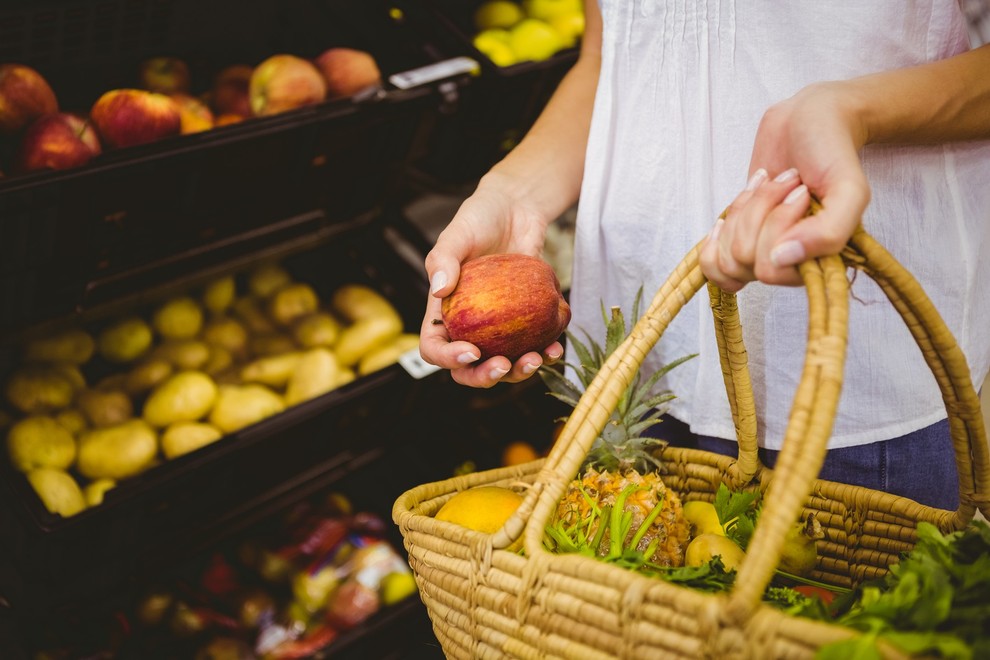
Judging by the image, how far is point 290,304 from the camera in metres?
1.85

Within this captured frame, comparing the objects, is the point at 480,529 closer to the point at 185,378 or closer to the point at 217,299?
→ the point at 185,378

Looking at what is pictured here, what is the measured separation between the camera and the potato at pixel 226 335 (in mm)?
1747

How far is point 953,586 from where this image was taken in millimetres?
722

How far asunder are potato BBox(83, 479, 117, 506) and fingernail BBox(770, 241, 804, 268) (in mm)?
1275

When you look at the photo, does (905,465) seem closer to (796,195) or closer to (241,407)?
(796,195)

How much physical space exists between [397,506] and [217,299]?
1.06 metres

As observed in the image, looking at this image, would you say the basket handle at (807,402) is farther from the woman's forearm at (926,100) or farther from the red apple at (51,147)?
the red apple at (51,147)

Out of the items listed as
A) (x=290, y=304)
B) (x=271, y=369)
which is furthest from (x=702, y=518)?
(x=290, y=304)

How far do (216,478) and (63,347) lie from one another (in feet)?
1.39

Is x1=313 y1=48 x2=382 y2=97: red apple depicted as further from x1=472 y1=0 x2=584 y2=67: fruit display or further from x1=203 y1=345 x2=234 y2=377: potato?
x1=203 y1=345 x2=234 y2=377: potato

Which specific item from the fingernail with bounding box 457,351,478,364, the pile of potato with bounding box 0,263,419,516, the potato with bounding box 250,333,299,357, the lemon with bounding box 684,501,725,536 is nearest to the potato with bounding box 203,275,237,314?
the pile of potato with bounding box 0,263,419,516

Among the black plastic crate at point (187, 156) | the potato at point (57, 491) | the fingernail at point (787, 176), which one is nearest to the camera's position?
the fingernail at point (787, 176)

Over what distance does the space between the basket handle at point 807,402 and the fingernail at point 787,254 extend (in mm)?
18

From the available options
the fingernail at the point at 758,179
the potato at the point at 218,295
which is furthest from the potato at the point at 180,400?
the fingernail at the point at 758,179
